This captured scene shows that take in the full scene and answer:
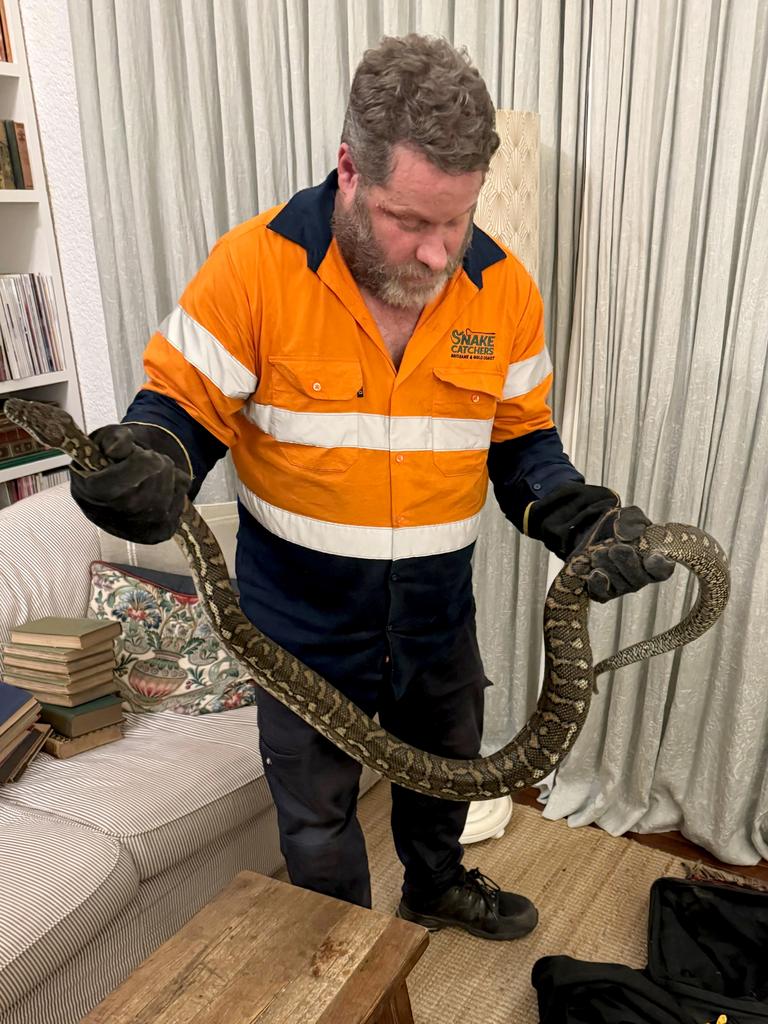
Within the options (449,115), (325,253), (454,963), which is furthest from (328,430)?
(454,963)

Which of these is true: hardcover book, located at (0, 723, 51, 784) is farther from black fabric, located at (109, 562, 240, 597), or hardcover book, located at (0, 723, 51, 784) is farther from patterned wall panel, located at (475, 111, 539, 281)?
patterned wall panel, located at (475, 111, 539, 281)

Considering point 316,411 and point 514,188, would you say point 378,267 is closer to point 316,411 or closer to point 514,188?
point 316,411

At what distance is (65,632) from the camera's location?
220cm

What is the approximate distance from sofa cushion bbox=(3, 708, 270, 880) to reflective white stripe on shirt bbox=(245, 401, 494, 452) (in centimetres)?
106

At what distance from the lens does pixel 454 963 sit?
212 cm

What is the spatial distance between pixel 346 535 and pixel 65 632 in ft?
3.50

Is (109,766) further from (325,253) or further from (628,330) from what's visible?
(628,330)

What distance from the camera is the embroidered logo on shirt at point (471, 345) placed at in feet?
5.16

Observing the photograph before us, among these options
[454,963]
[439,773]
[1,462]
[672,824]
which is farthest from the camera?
[1,462]

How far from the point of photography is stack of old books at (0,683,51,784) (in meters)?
2.05

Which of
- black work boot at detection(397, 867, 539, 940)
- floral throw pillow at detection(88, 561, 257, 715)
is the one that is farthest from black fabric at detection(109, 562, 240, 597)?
black work boot at detection(397, 867, 539, 940)

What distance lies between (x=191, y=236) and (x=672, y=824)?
2691 millimetres

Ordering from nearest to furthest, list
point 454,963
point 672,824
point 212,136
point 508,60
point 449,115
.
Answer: point 449,115, point 454,963, point 508,60, point 672,824, point 212,136

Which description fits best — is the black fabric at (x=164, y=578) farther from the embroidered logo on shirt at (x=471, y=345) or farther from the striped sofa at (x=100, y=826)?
the embroidered logo on shirt at (x=471, y=345)
